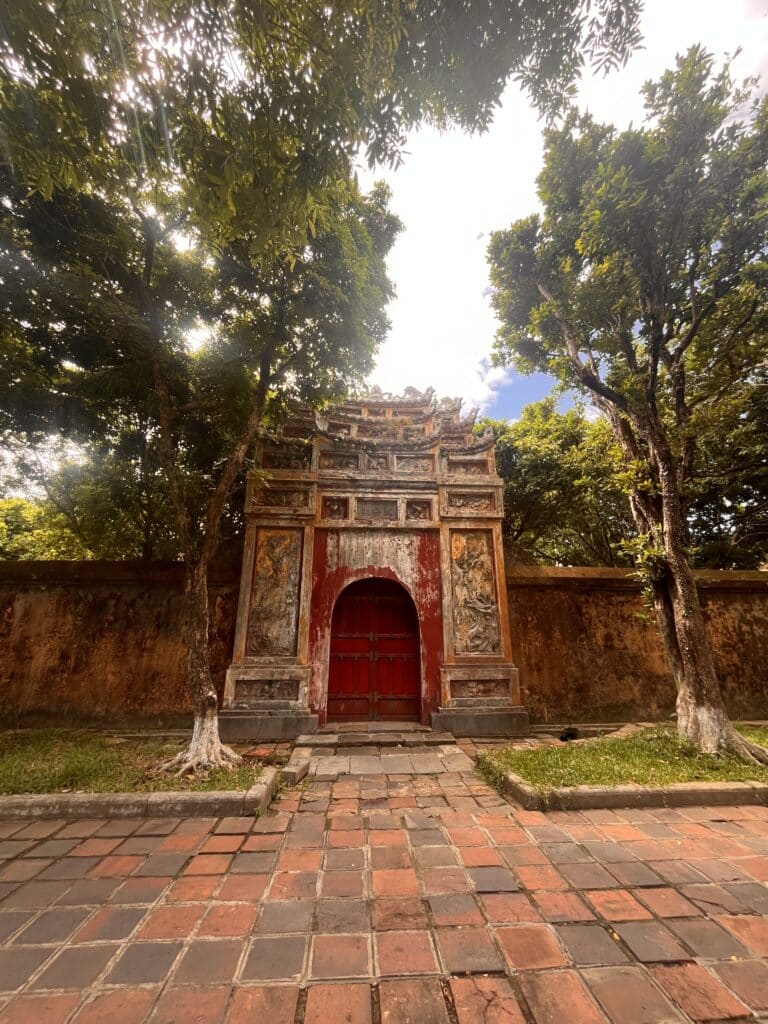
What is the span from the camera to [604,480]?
9750 millimetres

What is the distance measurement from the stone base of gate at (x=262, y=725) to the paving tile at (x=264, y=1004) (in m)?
4.95

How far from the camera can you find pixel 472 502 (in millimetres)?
8398

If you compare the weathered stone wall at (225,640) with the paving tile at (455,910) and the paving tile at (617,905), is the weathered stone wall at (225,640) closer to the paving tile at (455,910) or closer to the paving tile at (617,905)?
the paving tile at (617,905)

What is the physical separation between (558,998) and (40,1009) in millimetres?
2321

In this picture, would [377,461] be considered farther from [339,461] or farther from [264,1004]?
[264,1004]

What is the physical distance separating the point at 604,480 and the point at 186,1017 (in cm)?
1040

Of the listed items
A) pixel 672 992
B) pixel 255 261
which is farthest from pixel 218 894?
pixel 255 261

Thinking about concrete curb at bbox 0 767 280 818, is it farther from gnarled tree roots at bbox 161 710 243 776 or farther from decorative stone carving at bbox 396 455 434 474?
decorative stone carving at bbox 396 455 434 474

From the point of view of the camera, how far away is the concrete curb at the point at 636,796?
13.3 ft

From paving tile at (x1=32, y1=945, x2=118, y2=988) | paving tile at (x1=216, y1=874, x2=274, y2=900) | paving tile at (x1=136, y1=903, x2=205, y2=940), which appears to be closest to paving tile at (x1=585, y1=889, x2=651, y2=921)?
paving tile at (x1=216, y1=874, x2=274, y2=900)

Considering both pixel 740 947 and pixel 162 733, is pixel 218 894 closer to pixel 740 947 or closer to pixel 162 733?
pixel 740 947

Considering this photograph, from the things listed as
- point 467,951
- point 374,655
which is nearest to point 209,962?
point 467,951

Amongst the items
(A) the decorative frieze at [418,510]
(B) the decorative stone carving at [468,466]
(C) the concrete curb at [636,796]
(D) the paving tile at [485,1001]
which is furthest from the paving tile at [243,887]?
(B) the decorative stone carving at [468,466]

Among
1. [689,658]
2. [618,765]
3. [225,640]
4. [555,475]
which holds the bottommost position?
[618,765]
